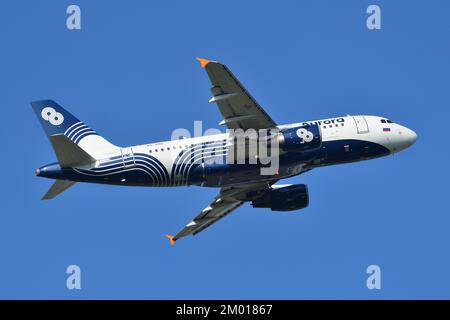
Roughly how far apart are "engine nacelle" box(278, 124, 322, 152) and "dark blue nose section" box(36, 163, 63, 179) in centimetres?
1545

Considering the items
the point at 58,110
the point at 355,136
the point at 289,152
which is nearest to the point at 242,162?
the point at 289,152

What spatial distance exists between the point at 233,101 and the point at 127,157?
8.62 metres

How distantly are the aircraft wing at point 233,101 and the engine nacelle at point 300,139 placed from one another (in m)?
1.29

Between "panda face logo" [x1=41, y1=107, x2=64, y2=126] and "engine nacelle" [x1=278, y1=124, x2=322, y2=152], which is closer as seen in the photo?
"engine nacelle" [x1=278, y1=124, x2=322, y2=152]

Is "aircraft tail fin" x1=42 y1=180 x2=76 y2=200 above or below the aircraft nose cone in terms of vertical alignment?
below

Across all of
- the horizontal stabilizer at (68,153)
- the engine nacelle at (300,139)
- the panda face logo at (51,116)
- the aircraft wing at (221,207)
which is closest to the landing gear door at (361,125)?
the engine nacelle at (300,139)

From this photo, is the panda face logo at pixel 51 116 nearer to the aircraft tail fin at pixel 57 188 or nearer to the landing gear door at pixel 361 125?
the aircraft tail fin at pixel 57 188

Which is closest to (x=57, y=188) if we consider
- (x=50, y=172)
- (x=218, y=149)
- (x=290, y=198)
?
(x=50, y=172)

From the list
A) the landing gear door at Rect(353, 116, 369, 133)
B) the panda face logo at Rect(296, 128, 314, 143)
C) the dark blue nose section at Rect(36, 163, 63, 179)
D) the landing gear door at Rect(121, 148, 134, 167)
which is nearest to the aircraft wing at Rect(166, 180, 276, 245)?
the panda face logo at Rect(296, 128, 314, 143)

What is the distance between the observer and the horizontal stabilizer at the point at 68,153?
208 ft

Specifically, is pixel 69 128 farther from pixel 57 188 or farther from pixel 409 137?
pixel 409 137

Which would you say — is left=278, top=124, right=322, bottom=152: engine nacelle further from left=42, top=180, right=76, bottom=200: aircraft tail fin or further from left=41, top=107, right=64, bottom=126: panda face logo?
left=41, top=107, right=64, bottom=126: panda face logo

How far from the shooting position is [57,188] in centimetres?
6750

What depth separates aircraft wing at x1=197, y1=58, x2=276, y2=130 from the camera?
62.6m
